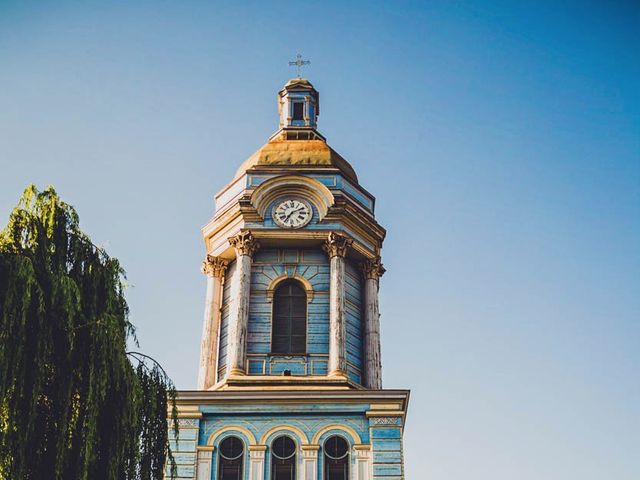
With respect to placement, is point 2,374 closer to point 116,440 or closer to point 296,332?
point 116,440

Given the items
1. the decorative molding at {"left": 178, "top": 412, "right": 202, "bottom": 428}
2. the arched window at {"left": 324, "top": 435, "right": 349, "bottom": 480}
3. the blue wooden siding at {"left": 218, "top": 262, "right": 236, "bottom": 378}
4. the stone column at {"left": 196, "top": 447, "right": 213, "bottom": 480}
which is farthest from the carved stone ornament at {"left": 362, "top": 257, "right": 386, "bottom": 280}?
the stone column at {"left": 196, "top": 447, "right": 213, "bottom": 480}

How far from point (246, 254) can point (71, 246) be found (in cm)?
1104

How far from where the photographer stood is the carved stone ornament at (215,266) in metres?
29.0

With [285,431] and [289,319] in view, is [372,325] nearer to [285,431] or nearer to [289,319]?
[289,319]

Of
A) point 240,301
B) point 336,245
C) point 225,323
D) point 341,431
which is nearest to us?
point 341,431

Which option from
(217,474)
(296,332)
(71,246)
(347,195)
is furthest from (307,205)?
(71,246)

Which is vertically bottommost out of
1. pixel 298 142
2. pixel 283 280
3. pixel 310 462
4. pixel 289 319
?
pixel 310 462

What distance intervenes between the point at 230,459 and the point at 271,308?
4.70 metres

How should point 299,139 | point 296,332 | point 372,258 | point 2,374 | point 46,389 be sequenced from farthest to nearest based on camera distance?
1. point 299,139
2. point 372,258
3. point 296,332
4. point 46,389
5. point 2,374

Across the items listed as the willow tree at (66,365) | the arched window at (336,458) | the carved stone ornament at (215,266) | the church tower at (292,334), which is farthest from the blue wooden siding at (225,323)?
the willow tree at (66,365)

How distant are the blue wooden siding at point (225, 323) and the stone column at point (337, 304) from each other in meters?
3.05

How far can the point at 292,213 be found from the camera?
28641mm

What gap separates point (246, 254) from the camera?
91.4 ft

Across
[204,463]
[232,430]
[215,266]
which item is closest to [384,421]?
[232,430]
